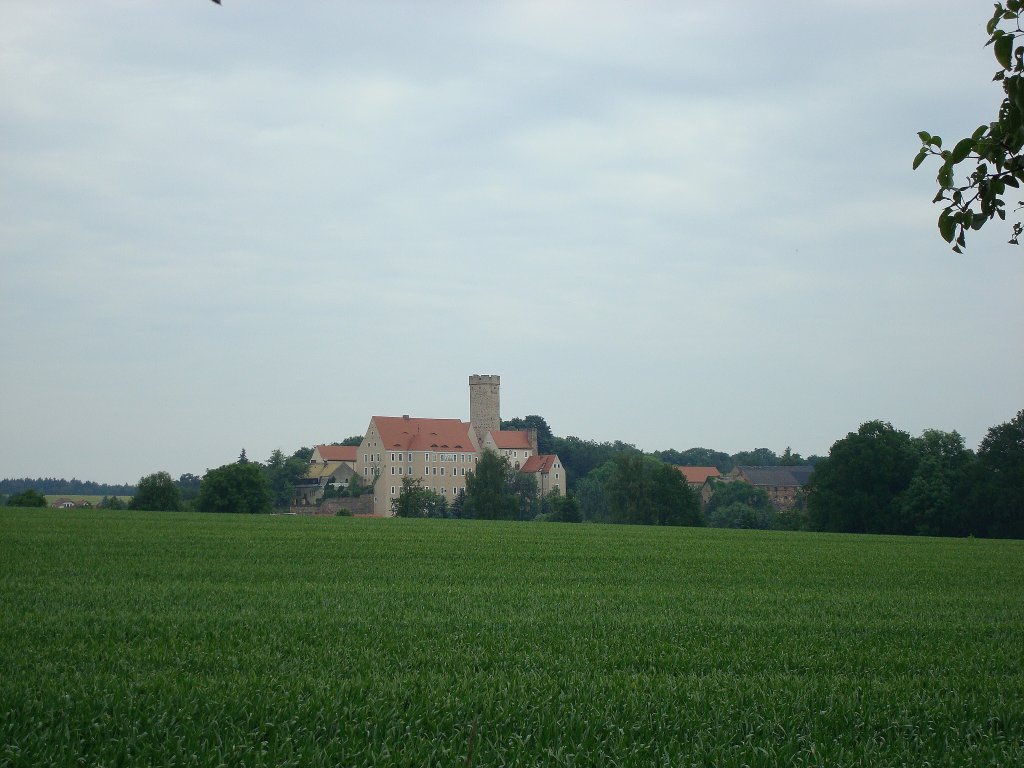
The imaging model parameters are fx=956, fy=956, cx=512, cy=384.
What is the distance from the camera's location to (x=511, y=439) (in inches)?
7037

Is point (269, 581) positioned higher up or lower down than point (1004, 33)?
lower down

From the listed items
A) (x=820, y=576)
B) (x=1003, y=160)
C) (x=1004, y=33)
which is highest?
(x=1004, y=33)

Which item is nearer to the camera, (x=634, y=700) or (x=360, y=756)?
(x=360, y=756)

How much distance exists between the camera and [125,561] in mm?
22734

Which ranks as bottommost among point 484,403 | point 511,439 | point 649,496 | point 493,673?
point 649,496

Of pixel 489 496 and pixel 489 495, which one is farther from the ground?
pixel 489 495

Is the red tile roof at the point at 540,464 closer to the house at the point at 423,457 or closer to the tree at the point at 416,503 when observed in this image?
the house at the point at 423,457

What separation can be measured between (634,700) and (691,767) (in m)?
1.58

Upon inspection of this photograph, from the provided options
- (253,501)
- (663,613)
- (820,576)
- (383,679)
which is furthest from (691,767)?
(253,501)

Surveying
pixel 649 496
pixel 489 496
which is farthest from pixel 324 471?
pixel 649 496

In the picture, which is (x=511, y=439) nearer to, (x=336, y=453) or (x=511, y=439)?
(x=511, y=439)

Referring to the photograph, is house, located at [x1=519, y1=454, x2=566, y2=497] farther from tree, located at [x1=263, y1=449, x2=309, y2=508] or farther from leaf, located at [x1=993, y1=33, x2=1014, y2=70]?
leaf, located at [x1=993, y1=33, x2=1014, y2=70]

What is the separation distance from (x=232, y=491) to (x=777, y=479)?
126 metres

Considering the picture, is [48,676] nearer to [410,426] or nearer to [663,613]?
[663,613]
